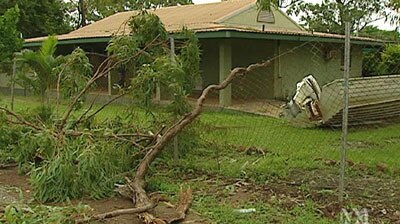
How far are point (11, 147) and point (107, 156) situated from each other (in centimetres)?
239

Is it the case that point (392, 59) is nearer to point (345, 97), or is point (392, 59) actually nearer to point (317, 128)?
point (317, 128)

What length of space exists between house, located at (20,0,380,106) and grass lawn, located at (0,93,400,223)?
619 cm

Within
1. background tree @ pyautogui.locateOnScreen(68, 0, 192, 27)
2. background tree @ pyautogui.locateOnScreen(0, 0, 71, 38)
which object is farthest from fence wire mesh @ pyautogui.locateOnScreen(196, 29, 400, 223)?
background tree @ pyautogui.locateOnScreen(68, 0, 192, 27)

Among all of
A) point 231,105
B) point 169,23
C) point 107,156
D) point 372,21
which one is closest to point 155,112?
point 107,156

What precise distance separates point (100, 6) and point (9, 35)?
2757 cm

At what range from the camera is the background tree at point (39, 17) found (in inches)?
1220

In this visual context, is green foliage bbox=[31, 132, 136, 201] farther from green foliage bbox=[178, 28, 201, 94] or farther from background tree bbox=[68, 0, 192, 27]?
background tree bbox=[68, 0, 192, 27]

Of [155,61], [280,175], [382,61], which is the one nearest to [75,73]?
[155,61]

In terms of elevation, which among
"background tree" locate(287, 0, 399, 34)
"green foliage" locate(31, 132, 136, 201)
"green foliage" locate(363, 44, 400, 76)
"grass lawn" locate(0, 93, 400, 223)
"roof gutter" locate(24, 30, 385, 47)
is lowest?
"grass lawn" locate(0, 93, 400, 223)

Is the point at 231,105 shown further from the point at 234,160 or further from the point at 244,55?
the point at 234,160

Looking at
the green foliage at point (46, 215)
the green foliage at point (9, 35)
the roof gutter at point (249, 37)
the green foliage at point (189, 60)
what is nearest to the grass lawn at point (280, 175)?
the green foliage at point (189, 60)

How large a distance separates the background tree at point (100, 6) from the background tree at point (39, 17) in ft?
13.2

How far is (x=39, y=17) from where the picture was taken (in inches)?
1270

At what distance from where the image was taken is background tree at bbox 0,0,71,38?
3100 centimetres
